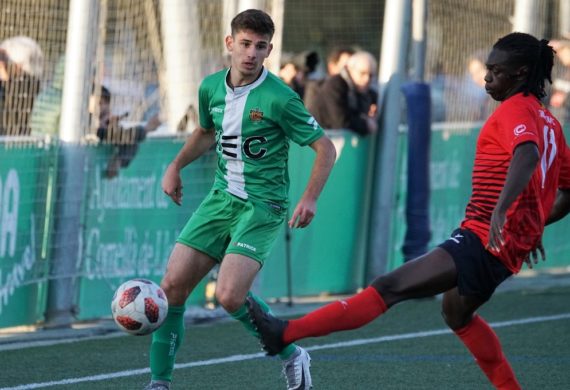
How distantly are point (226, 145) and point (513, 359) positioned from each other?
2956mm

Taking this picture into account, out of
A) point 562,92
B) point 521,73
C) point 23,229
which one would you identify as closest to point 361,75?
point 23,229

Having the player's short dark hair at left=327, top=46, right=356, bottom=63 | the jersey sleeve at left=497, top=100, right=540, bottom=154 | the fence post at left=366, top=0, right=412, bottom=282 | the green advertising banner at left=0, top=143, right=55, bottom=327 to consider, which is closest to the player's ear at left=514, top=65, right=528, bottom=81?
the jersey sleeve at left=497, top=100, right=540, bottom=154

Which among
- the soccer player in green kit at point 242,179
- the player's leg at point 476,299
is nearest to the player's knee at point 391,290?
the player's leg at point 476,299

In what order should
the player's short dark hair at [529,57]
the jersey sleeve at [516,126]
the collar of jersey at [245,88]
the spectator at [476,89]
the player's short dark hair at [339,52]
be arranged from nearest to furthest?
the jersey sleeve at [516,126] < the player's short dark hair at [529,57] < the collar of jersey at [245,88] < the player's short dark hair at [339,52] < the spectator at [476,89]

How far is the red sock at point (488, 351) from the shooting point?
670cm

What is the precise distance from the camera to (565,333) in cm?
1032

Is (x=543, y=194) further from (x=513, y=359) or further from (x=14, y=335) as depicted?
(x=14, y=335)

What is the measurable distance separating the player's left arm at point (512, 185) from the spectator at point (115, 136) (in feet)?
16.8

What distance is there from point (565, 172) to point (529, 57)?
2.11 feet

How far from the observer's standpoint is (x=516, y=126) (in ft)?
20.4

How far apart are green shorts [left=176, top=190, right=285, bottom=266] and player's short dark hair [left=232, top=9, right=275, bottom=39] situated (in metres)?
0.88

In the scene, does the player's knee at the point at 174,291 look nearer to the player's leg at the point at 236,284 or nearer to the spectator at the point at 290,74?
the player's leg at the point at 236,284

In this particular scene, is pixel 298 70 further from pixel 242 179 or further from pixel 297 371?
pixel 297 371

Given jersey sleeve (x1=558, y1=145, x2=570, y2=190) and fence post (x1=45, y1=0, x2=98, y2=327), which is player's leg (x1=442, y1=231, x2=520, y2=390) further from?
fence post (x1=45, y1=0, x2=98, y2=327)
